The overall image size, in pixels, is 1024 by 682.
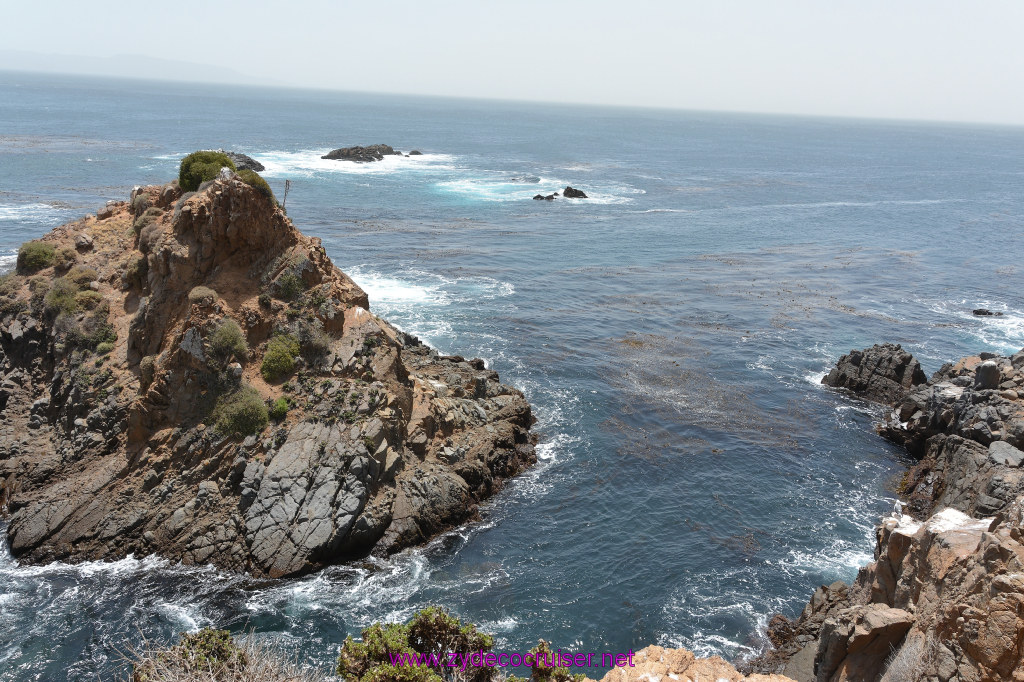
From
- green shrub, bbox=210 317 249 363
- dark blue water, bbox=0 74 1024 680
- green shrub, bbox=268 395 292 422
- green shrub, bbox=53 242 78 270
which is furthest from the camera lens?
green shrub, bbox=53 242 78 270

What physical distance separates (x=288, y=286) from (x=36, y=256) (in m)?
18.2

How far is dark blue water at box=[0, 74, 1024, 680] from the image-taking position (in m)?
29.1

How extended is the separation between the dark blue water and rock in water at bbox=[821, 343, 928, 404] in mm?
2084

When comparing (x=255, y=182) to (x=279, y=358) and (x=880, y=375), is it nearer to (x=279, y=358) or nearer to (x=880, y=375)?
(x=279, y=358)

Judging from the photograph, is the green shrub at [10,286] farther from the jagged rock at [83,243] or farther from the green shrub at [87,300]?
the green shrub at [87,300]

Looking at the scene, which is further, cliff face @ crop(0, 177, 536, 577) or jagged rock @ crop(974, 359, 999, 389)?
jagged rock @ crop(974, 359, 999, 389)

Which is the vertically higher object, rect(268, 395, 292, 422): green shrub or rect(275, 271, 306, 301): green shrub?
rect(275, 271, 306, 301): green shrub

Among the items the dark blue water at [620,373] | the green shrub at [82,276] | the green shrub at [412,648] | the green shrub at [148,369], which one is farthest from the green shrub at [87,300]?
the green shrub at [412,648]

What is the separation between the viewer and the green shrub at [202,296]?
3606cm

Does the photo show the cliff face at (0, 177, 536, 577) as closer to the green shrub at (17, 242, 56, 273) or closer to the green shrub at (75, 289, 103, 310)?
the green shrub at (75, 289, 103, 310)

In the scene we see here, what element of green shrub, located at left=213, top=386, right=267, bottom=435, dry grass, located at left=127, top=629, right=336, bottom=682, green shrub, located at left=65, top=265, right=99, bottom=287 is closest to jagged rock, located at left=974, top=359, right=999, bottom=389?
dry grass, located at left=127, top=629, right=336, bottom=682

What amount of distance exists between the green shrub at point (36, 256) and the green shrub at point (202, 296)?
46.6 ft

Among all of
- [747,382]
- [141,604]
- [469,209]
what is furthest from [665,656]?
[469,209]

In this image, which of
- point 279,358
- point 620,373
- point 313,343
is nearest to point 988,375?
point 620,373
